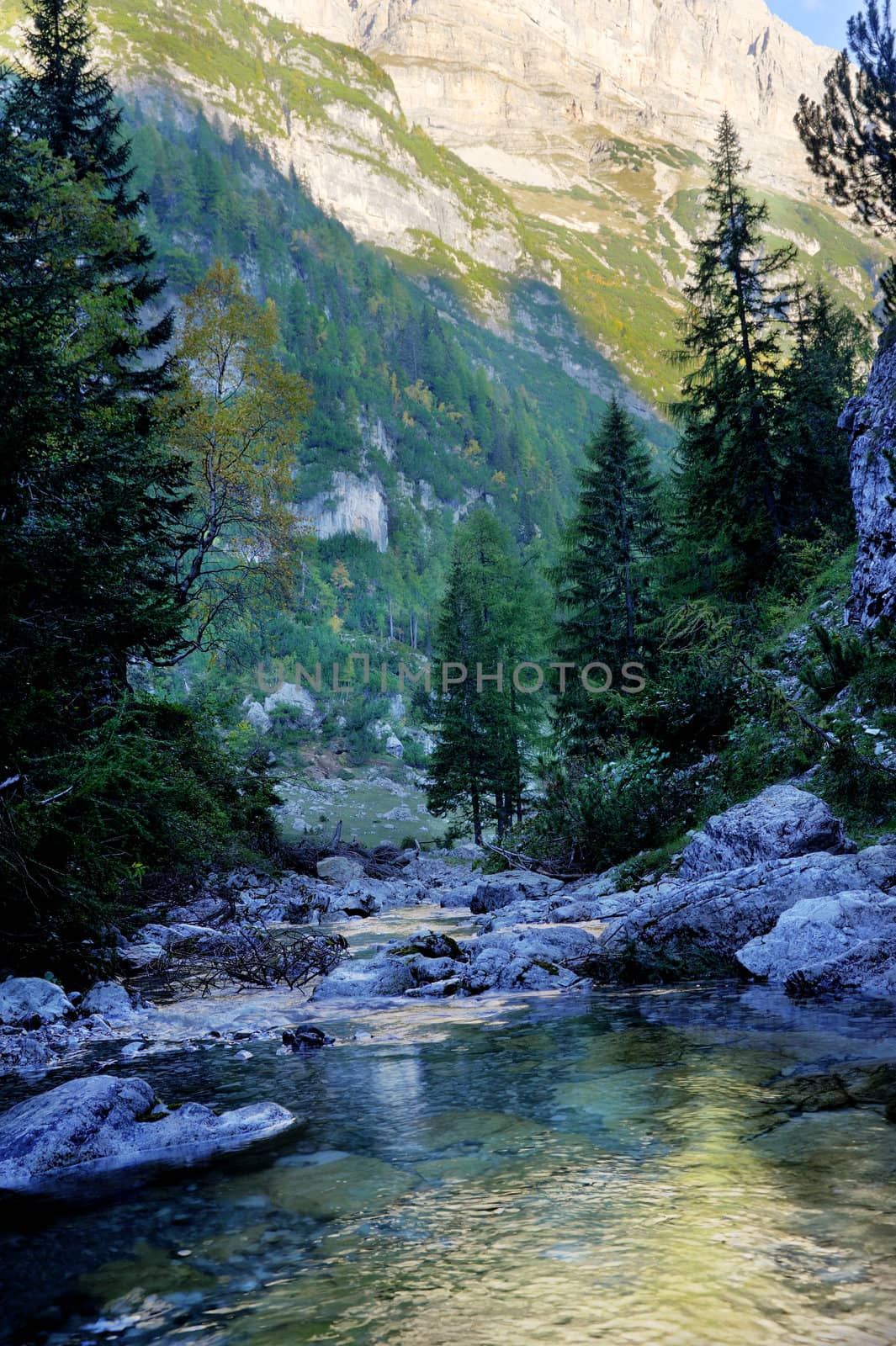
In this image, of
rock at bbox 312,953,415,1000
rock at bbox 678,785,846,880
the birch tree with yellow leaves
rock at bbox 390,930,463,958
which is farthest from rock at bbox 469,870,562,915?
the birch tree with yellow leaves

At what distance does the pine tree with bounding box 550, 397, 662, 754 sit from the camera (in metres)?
24.0

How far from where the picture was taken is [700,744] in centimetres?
1531

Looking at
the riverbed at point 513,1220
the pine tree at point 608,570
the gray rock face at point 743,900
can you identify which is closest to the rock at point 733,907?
the gray rock face at point 743,900

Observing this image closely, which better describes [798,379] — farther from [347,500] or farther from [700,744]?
[347,500]

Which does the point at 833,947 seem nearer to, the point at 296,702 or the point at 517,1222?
the point at 517,1222

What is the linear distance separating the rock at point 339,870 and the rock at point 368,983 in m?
14.6

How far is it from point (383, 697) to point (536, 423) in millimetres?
116238

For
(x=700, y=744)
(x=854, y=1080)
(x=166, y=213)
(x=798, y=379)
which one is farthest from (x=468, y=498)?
(x=854, y=1080)

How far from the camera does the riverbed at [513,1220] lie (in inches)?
99.1

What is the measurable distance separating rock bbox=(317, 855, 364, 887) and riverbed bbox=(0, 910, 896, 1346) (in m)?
18.4

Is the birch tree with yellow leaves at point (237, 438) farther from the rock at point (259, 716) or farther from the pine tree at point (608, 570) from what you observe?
the rock at point (259, 716)

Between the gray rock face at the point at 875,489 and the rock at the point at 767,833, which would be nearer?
the rock at the point at 767,833

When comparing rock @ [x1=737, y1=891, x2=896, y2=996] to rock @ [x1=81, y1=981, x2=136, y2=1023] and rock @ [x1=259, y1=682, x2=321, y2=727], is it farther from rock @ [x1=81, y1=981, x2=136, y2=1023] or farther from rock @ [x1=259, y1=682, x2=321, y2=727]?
rock @ [x1=259, y1=682, x2=321, y2=727]

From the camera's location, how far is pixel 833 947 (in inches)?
270
